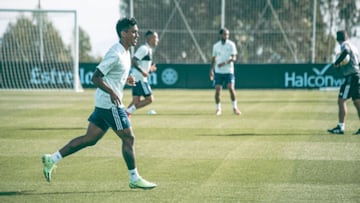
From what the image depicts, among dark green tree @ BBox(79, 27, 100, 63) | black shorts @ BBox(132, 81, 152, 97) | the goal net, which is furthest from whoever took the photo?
dark green tree @ BBox(79, 27, 100, 63)

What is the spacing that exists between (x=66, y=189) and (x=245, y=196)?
2247mm

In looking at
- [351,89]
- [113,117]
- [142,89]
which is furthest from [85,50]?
[113,117]

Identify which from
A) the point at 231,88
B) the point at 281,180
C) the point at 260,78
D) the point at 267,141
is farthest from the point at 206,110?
the point at 260,78

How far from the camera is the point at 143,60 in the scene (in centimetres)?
1728

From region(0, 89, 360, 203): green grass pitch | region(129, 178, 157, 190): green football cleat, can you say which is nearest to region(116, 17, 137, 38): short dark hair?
region(129, 178, 157, 190): green football cleat

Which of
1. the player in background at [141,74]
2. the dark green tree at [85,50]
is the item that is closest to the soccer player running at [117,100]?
the player in background at [141,74]

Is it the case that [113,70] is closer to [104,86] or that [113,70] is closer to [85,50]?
[104,86]

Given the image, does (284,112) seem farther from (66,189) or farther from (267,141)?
(66,189)

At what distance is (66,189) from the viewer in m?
8.27

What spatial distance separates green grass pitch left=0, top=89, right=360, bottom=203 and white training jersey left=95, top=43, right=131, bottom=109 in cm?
112

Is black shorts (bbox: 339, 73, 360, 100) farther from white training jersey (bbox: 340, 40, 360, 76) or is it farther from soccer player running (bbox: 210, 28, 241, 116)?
soccer player running (bbox: 210, 28, 241, 116)

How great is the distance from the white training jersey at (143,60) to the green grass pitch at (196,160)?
4.05 ft

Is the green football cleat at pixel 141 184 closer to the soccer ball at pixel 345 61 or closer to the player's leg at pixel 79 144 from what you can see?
the player's leg at pixel 79 144

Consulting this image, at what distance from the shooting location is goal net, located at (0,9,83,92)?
30500 millimetres
